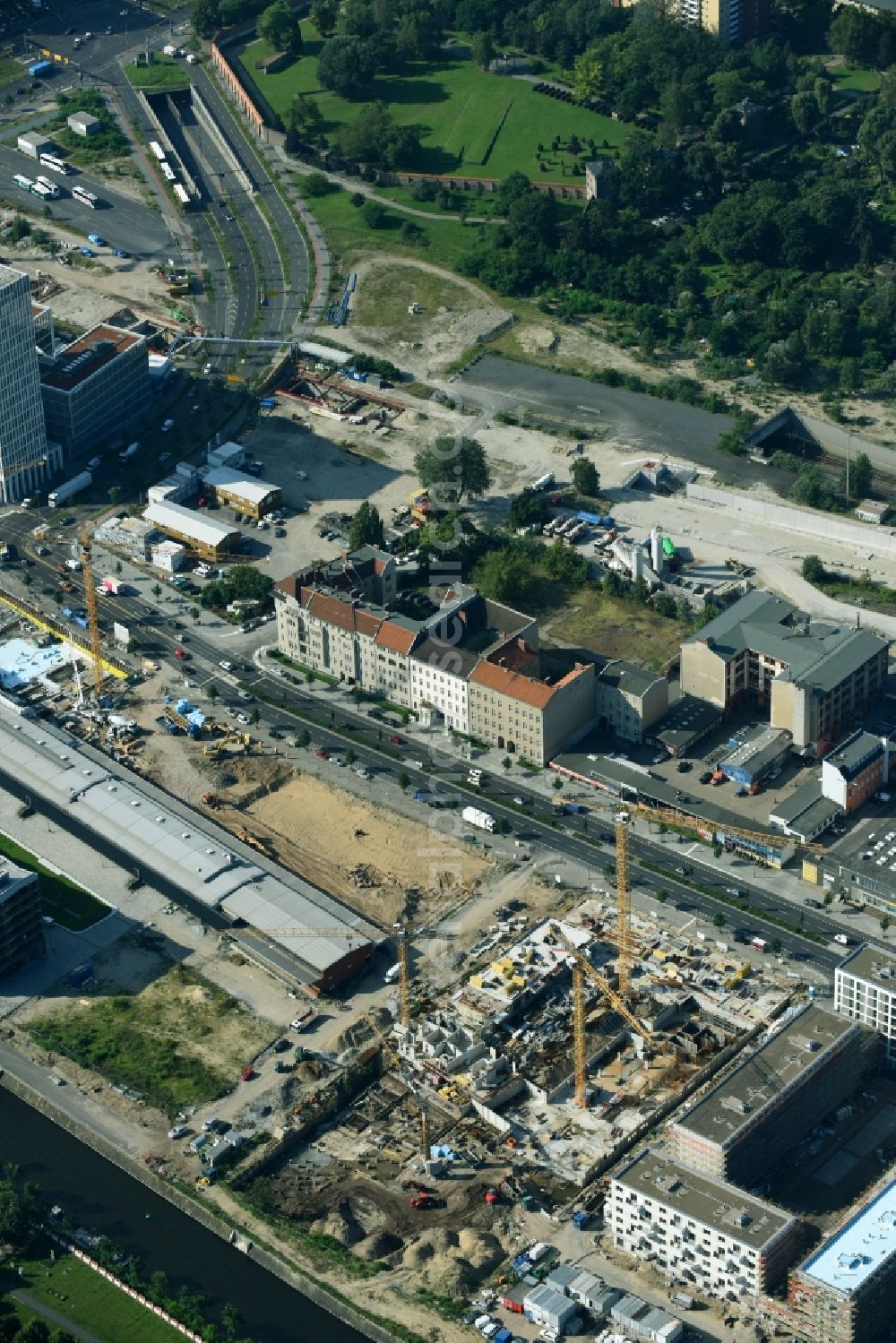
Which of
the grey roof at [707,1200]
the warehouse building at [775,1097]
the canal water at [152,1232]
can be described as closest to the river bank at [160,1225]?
the canal water at [152,1232]

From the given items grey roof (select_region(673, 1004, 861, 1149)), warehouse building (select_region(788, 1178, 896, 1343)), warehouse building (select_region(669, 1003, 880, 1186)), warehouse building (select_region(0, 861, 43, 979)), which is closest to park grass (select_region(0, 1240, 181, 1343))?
warehouse building (select_region(0, 861, 43, 979))

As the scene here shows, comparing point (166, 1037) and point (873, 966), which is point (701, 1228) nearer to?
point (873, 966)

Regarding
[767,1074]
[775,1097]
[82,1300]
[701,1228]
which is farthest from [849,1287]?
[82,1300]

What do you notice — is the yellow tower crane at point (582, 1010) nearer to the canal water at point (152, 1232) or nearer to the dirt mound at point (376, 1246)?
the dirt mound at point (376, 1246)

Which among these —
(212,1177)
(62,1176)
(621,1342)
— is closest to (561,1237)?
(621,1342)

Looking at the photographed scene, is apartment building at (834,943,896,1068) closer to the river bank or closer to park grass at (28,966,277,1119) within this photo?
park grass at (28,966,277,1119)

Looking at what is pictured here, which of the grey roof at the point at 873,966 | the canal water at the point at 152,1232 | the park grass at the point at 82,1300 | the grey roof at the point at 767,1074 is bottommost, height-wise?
the canal water at the point at 152,1232
